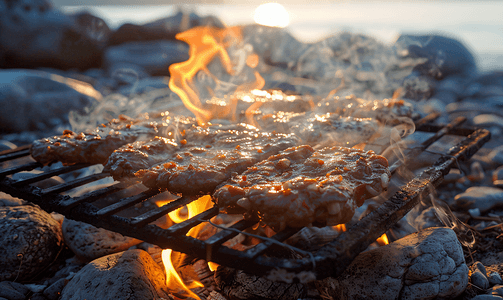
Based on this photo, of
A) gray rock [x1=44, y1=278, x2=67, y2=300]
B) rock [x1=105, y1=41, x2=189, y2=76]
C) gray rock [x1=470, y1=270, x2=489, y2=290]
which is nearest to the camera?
gray rock [x1=470, y1=270, x2=489, y2=290]

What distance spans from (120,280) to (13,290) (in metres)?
1.20

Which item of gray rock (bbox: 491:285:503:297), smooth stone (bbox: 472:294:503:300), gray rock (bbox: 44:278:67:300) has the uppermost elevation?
smooth stone (bbox: 472:294:503:300)

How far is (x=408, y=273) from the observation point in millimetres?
2711

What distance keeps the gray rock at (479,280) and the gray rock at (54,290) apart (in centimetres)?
392

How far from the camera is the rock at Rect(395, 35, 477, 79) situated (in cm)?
1051

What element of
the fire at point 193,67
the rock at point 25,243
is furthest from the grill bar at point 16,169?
the fire at point 193,67

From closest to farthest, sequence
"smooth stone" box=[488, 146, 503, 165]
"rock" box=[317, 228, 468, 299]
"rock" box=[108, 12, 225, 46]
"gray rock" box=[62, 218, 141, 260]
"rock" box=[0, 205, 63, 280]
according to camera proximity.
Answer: "rock" box=[317, 228, 468, 299] < "rock" box=[0, 205, 63, 280] < "gray rock" box=[62, 218, 141, 260] < "smooth stone" box=[488, 146, 503, 165] < "rock" box=[108, 12, 225, 46]

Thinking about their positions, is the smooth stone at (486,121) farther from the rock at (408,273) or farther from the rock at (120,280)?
the rock at (120,280)

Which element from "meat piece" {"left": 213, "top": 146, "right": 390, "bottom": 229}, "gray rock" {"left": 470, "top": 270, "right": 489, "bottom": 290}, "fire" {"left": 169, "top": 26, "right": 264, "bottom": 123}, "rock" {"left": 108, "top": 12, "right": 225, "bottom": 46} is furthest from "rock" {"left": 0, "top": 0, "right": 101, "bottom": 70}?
"gray rock" {"left": 470, "top": 270, "right": 489, "bottom": 290}

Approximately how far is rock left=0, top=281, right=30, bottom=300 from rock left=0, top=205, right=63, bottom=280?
0.11 metres

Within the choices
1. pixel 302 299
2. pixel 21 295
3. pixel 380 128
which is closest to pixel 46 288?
pixel 21 295

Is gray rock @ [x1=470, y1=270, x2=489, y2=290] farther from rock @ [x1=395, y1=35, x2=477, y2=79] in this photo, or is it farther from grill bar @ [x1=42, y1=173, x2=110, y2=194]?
rock @ [x1=395, y1=35, x2=477, y2=79]

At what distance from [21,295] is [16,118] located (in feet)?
24.0

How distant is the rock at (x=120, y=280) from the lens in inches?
107
